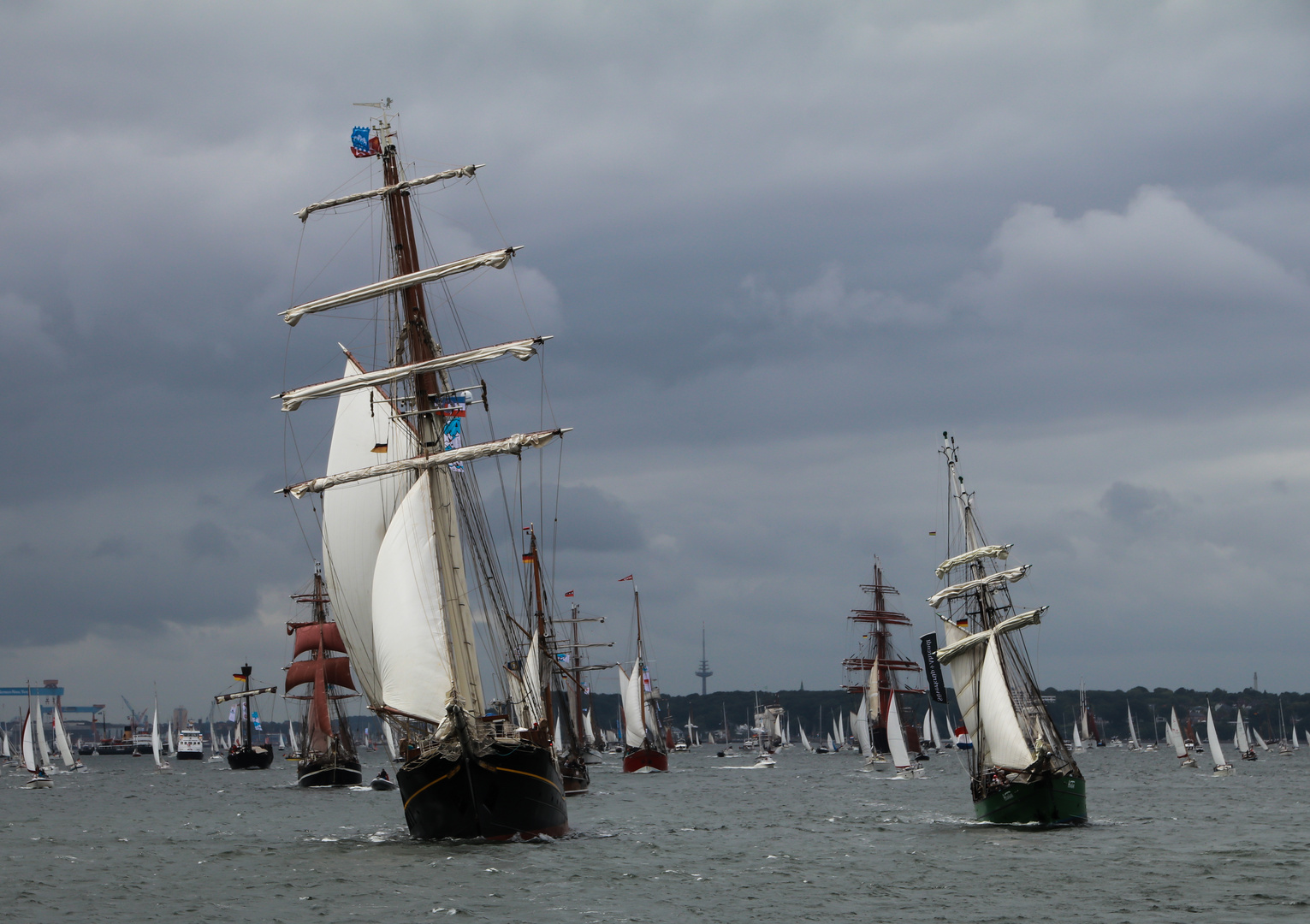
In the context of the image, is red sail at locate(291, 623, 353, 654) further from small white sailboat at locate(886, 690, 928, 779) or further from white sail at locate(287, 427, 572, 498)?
white sail at locate(287, 427, 572, 498)

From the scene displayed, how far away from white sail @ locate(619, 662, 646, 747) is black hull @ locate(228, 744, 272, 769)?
55950 mm

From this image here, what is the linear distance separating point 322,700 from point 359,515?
203ft

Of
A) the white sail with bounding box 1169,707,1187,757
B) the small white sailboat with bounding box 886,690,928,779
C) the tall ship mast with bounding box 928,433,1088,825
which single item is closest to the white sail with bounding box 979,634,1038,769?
the tall ship mast with bounding box 928,433,1088,825

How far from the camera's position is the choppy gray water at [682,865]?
120 ft

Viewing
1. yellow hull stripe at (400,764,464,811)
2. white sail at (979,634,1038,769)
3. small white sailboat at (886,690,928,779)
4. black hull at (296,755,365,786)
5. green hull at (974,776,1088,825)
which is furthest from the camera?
small white sailboat at (886,690,928,779)

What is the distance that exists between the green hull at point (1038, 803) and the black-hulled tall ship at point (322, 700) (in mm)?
67275

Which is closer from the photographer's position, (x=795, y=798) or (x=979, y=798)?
(x=979, y=798)

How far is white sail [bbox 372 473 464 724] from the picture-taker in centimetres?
4822

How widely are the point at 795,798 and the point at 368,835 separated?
1501 inches

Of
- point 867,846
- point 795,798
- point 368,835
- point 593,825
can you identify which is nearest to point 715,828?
point 593,825

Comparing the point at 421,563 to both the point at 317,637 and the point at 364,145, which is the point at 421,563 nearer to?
the point at 364,145

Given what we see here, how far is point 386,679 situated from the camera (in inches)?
1925

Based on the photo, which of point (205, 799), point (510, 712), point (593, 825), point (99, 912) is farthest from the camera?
point (205, 799)

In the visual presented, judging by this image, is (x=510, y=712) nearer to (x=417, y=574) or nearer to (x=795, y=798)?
(x=417, y=574)
